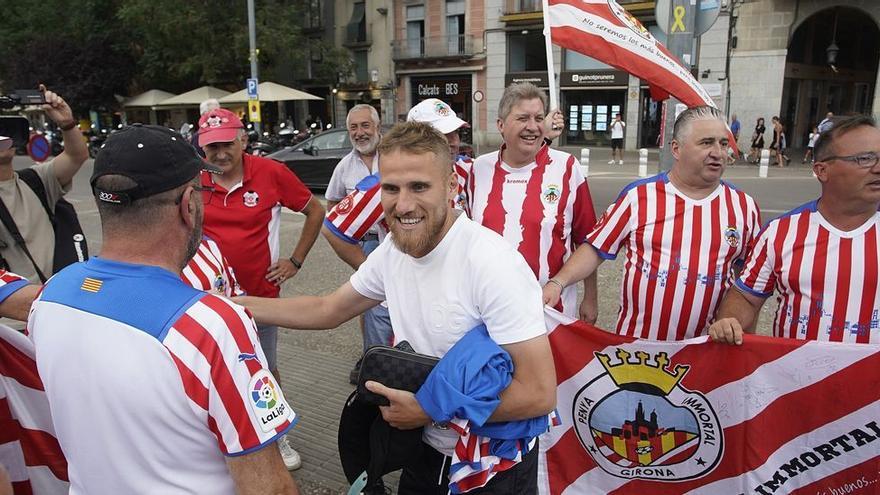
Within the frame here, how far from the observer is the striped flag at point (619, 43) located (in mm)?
3955

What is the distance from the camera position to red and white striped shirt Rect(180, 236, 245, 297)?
2.90m

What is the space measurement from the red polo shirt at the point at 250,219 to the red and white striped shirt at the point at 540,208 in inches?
51.0

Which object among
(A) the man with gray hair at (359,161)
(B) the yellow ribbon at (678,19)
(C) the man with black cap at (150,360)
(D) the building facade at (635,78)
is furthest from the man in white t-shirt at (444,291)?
(D) the building facade at (635,78)

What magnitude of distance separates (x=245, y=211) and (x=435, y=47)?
31.3 meters

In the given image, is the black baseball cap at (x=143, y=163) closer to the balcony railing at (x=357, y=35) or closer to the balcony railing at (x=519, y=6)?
the balcony railing at (x=519, y=6)

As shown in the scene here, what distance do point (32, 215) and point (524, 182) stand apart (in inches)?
109

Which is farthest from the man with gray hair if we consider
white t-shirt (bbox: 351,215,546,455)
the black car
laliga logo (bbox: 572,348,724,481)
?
the black car

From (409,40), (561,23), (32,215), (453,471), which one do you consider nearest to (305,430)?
(32,215)

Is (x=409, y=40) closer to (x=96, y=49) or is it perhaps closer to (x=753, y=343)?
(x=96, y=49)

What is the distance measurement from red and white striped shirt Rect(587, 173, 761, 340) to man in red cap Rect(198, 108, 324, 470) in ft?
6.83

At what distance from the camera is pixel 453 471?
1980mm

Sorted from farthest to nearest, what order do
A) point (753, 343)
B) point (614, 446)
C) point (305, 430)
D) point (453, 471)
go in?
point (305, 430) < point (614, 446) < point (753, 343) < point (453, 471)

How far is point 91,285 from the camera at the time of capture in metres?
1.49

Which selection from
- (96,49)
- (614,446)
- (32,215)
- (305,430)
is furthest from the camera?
(96,49)
